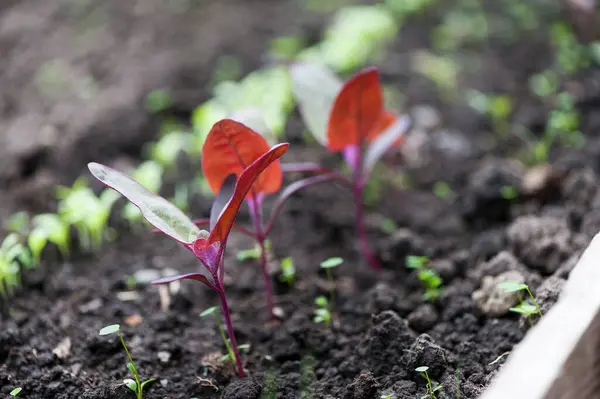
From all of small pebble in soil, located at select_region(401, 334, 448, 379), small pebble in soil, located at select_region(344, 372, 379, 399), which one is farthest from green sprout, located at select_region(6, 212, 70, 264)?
small pebble in soil, located at select_region(401, 334, 448, 379)

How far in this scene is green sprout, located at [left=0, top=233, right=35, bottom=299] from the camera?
2.19 meters

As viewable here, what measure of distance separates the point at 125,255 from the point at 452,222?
1.30 meters

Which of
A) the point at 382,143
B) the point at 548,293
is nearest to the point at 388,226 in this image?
the point at 382,143

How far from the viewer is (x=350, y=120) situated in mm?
2166

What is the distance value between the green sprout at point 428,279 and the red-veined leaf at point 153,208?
803 mm

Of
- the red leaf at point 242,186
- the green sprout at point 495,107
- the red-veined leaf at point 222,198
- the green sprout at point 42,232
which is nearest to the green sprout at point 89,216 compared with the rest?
the green sprout at point 42,232

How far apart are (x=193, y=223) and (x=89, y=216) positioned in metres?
0.89

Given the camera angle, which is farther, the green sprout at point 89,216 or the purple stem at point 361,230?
the green sprout at point 89,216

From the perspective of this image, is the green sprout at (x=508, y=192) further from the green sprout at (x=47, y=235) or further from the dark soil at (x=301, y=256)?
the green sprout at (x=47, y=235)

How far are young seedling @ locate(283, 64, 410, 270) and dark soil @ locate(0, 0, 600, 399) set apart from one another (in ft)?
0.98

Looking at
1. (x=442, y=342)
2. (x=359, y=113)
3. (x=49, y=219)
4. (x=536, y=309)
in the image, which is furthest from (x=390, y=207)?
(x=49, y=219)

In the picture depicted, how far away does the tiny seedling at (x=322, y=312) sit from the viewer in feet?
6.79

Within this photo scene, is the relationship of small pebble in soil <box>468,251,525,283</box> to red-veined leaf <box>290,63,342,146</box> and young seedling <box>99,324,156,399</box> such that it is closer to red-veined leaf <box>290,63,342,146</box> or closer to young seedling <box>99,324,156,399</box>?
red-veined leaf <box>290,63,342,146</box>

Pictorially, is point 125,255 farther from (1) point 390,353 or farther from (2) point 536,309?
(2) point 536,309
